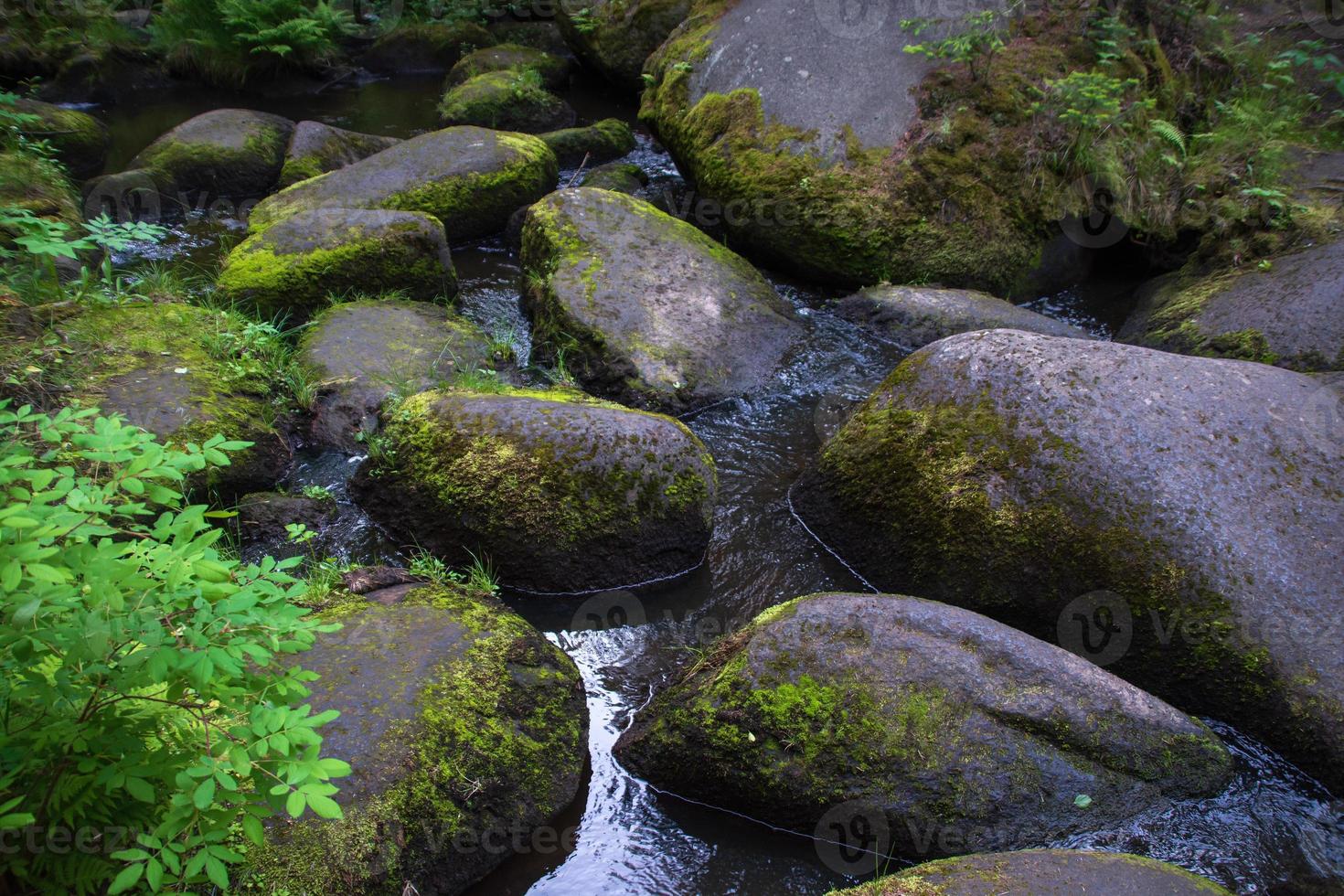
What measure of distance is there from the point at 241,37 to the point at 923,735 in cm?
1270

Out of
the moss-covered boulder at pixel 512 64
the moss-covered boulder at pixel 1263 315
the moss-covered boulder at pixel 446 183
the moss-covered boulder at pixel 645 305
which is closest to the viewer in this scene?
the moss-covered boulder at pixel 1263 315

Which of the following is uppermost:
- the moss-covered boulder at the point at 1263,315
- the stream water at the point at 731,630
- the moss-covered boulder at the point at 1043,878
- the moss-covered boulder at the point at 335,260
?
the moss-covered boulder at the point at 1263,315

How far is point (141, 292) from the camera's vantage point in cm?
598

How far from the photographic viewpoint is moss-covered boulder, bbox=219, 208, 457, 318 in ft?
20.7

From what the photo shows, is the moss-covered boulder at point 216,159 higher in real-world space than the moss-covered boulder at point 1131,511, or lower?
lower

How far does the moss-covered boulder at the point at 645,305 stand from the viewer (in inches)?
237

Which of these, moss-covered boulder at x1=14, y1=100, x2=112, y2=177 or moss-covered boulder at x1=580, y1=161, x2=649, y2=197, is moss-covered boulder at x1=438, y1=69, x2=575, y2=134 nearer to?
moss-covered boulder at x1=580, y1=161, x2=649, y2=197

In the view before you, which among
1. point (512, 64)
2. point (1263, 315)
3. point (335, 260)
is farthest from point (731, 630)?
point (512, 64)

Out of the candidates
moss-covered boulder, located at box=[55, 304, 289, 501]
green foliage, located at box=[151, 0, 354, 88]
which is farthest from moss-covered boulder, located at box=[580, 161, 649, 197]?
green foliage, located at box=[151, 0, 354, 88]

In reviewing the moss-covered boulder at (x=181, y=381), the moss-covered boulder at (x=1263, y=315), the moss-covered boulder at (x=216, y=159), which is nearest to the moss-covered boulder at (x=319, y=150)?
the moss-covered boulder at (x=216, y=159)

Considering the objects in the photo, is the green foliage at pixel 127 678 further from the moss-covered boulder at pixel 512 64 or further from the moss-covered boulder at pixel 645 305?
the moss-covered boulder at pixel 512 64

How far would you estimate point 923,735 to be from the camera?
10.8ft

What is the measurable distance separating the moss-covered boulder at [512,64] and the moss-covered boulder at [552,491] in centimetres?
820

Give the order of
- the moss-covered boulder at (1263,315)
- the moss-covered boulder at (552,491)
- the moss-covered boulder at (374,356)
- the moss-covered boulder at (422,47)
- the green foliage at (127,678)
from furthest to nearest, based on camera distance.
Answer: the moss-covered boulder at (422,47), the moss-covered boulder at (1263,315), the moss-covered boulder at (374,356), the moss-covered boulder at (552,491), the green foliage at (127,678)
